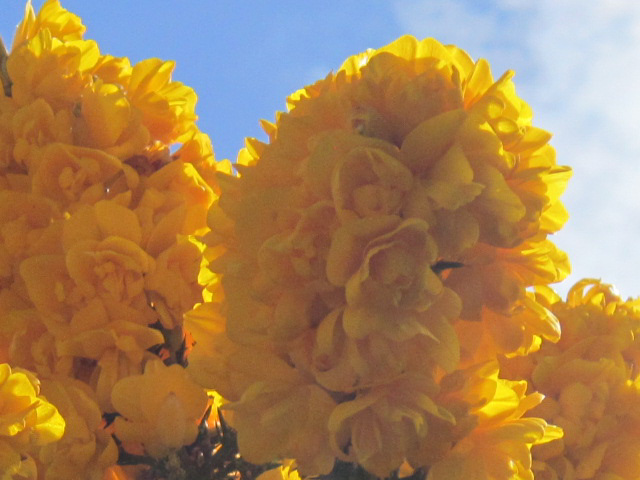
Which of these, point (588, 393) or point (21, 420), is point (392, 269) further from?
point (588, 393)

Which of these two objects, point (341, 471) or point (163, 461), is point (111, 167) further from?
point (341, 471)

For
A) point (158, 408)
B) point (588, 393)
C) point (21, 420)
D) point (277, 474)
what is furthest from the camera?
point (588, 393)

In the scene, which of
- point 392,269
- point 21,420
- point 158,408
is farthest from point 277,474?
point 392,269

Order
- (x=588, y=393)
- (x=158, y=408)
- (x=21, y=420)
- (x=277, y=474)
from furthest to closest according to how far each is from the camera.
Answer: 1. (x=588, y=393)
2. (x=277, y=474)
3. (x=158, y=408)
4. (x=21, y=420)

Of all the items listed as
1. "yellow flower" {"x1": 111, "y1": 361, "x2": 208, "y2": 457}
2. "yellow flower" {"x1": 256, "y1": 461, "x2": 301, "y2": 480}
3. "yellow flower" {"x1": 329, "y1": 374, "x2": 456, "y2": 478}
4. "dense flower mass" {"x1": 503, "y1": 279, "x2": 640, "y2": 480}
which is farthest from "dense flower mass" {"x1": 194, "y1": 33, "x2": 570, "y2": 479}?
"dense flower mass" {"x1": 503, "y1": 279, "x2": 640, "y2": 480}

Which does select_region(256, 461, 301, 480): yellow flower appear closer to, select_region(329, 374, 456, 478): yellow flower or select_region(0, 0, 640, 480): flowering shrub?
select_region(0, 0, 640, 480): flowering shrub

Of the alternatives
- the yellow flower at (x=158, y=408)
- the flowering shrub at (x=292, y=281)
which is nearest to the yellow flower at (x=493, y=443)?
the flowering shrub at (x=292, y=281)

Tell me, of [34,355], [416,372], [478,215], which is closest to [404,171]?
[478,215]

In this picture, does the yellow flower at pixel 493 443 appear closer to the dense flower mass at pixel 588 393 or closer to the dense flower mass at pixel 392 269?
the dense flower mass at pixel 392 269
